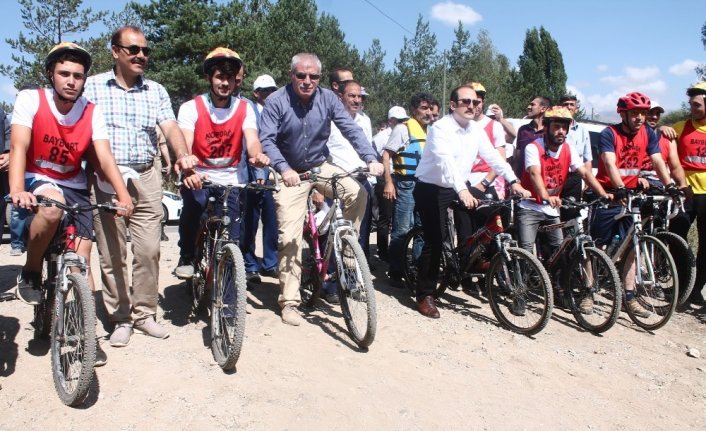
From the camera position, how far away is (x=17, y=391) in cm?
369

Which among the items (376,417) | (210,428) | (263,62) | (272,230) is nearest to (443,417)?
(376,417)

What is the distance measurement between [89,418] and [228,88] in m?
2.54

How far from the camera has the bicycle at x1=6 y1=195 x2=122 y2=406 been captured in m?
3.34

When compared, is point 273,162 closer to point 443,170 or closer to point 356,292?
point 356,292


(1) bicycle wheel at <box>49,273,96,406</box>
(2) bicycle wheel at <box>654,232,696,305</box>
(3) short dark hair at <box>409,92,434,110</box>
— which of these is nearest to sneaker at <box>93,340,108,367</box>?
(1) bicycle wheel at <box>49,273,96,406</box>

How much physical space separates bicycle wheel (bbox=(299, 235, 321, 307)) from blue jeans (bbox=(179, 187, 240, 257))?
0.88 meters

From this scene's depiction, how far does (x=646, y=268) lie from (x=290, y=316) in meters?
3.18

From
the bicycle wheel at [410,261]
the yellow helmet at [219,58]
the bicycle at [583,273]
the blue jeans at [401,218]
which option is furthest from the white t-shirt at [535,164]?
the yellow helmet at [219,58]

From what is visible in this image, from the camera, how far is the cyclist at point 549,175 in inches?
226

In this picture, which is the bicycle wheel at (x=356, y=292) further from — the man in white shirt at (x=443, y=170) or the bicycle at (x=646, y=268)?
the bicycle at (x=646, y=268)

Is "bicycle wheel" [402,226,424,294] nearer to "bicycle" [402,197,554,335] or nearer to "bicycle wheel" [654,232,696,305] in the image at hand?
"bicycle" [402,197,554,335]

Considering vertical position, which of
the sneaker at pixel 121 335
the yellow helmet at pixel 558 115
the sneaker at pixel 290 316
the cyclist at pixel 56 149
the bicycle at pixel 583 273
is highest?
the yellow helmet at pixel 558 115

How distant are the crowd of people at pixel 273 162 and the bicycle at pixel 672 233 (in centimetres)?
17

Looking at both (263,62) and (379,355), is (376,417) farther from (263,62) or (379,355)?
(263,62)
